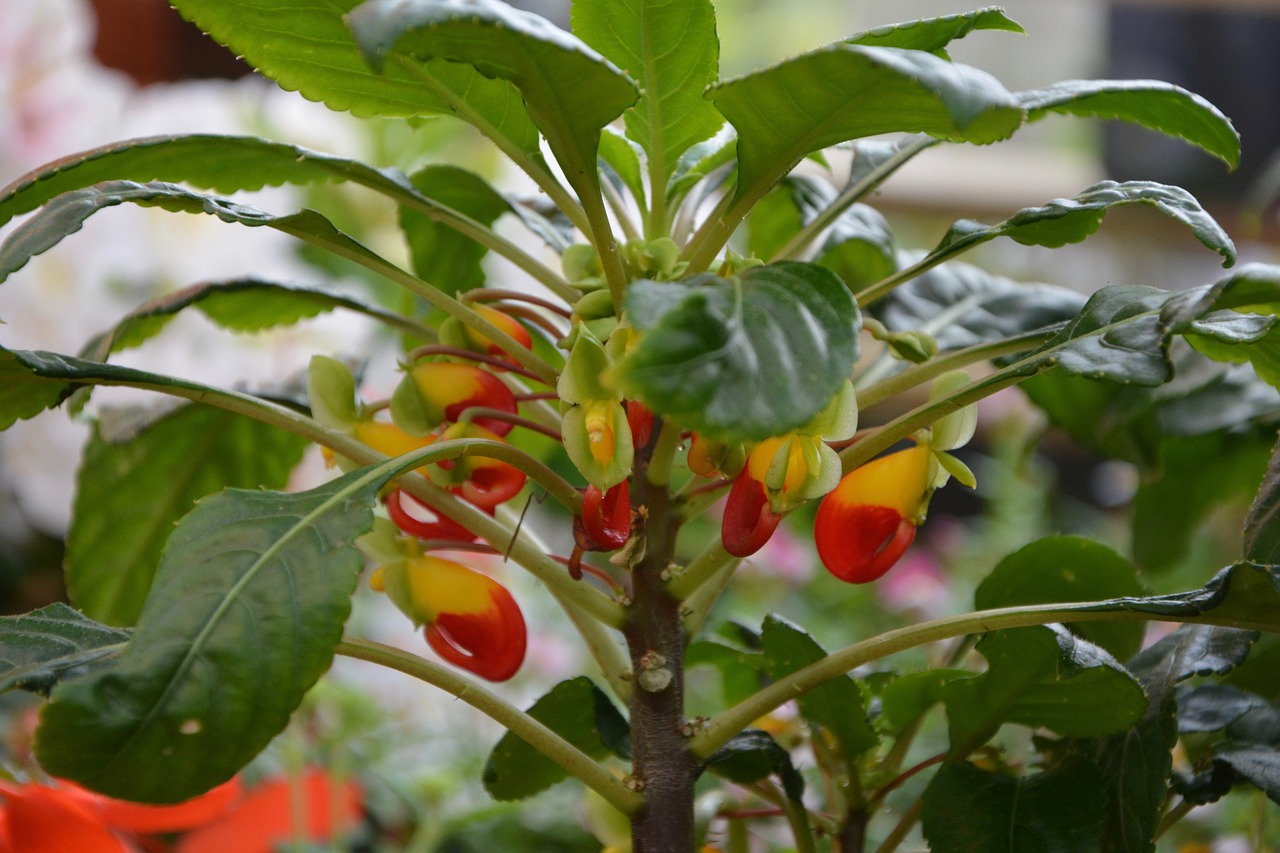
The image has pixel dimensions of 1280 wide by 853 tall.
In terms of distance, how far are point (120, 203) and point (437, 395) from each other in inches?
4.9

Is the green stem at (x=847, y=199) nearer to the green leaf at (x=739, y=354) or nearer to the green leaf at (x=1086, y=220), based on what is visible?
the green leaf at (x=1086, y=220)

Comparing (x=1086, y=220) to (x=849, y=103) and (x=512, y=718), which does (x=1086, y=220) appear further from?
(x=512, y=718)

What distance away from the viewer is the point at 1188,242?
185 centimetres

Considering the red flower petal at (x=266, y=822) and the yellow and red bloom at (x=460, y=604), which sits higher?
the yellow and red bloom at (x=460, y=604)

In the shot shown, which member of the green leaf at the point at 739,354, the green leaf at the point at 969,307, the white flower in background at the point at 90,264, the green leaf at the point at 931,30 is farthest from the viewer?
the white flower in background at the point at 90,264

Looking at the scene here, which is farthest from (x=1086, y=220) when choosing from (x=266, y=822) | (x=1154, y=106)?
(x=266, y=822)

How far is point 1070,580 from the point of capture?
1.53 ft

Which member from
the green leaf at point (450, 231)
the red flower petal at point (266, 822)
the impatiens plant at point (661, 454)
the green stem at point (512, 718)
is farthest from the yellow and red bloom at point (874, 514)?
the red flower petal at point (266, 822)

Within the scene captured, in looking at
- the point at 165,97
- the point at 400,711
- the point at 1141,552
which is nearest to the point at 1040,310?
the point at 1141,552

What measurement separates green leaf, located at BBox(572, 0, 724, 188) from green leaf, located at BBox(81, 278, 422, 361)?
165mm

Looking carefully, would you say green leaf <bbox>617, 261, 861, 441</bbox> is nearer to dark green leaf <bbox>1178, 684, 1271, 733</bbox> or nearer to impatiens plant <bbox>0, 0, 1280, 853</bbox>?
impatiens plant <bbox>0, 0, 1280, 853</bbox>

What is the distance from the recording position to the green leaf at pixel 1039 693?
39 centimetres

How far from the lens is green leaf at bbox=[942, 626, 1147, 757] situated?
0.39 m

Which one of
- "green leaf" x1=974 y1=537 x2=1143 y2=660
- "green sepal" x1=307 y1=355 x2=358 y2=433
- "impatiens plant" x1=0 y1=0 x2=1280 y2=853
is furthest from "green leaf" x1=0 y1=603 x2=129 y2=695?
"green leaf" x1=974 y1=537 x2=1143 y2=660
